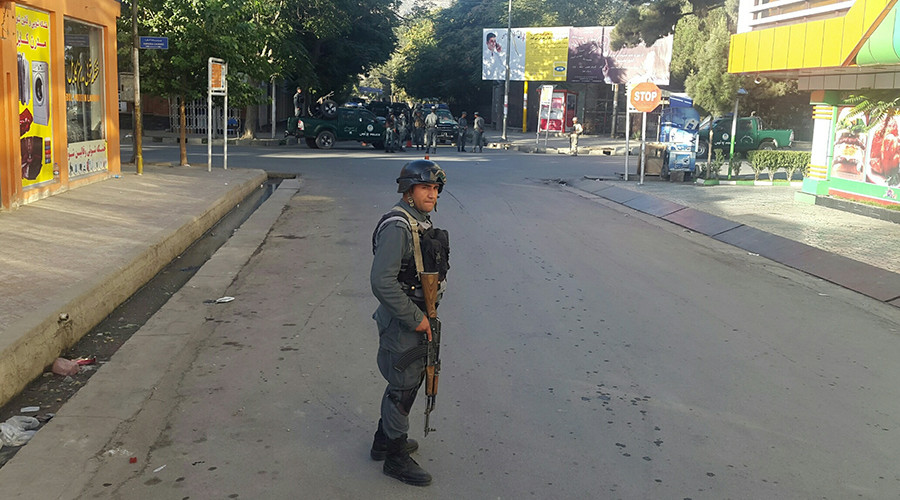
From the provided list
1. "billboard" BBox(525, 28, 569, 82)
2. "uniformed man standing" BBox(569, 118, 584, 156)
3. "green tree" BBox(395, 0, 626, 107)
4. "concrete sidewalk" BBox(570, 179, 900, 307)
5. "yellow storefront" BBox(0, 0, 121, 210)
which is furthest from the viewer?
"green tree" BBox(395, 0, 626, 107)

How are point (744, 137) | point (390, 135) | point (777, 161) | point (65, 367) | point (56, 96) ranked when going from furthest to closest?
point (744, 137), point (390, 135), point (777, 161), point (56, 96), point (65, 367)

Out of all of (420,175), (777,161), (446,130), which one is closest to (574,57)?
(446,130)

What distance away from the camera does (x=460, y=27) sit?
64.1 meters

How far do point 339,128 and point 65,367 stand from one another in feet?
86.7

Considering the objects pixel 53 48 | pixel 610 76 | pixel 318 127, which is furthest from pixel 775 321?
pixel 610 76

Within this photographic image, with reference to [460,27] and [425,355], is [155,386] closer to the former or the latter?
[425,355]

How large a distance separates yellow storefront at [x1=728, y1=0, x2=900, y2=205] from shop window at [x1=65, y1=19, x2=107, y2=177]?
41.5 ft

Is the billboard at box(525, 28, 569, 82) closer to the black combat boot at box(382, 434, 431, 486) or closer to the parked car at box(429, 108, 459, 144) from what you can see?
the parked car at box(429, 108, 459, 144)

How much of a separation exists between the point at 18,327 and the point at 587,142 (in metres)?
37.4

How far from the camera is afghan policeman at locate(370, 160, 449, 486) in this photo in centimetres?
416

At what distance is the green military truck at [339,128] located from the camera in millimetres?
31703

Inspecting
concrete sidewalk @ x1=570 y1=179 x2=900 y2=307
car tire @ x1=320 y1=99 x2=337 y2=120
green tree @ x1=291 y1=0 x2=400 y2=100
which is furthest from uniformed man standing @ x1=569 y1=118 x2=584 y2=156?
concrete sidewalk @ x1=570 y1=179 x2=900 y2=307

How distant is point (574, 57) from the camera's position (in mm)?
46688

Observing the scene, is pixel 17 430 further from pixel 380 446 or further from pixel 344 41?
pixel 344 41
